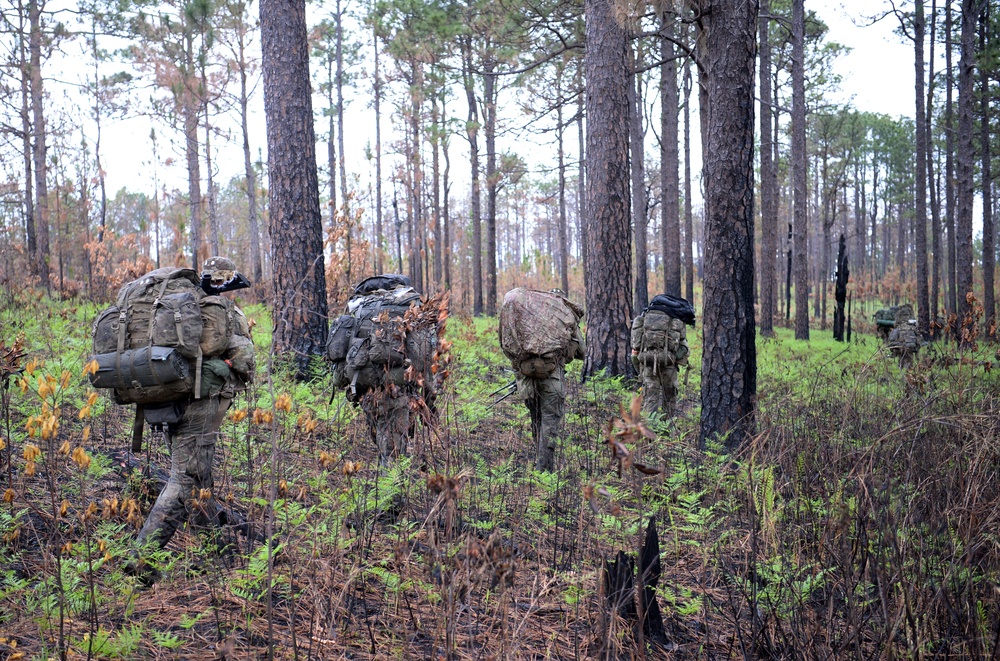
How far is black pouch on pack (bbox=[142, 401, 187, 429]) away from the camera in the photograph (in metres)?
3.78

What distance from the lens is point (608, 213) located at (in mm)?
9164

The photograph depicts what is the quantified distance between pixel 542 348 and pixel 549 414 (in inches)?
25.9

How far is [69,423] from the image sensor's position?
5660 millimetres

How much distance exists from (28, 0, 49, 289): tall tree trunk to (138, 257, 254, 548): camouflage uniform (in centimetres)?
1519

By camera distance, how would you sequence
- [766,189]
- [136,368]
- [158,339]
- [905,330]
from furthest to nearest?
[766,189]
[905,330]
[158,339]
[136,368]

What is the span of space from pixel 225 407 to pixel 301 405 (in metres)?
2.45

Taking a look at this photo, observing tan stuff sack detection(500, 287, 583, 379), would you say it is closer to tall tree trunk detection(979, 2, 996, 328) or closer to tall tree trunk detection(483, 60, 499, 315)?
tall tree trunk detection(979, 2, 996, 328)

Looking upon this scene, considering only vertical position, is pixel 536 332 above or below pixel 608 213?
below

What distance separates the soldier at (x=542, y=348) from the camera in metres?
5.41

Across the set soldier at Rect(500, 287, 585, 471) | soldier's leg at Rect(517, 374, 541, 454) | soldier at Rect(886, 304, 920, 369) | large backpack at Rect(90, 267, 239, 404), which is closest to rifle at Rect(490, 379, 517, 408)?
soldier's leg at Rect(517, 374, 541, 454)

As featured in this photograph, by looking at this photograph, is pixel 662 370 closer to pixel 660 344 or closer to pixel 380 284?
pixel 660 344

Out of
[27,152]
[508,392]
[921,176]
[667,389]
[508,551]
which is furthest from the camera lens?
[921,176]

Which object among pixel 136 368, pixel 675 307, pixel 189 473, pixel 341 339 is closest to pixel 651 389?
pixel 675 307

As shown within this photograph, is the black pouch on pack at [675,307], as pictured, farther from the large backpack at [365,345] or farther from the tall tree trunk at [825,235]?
the tall tree trunk at [825,235]
